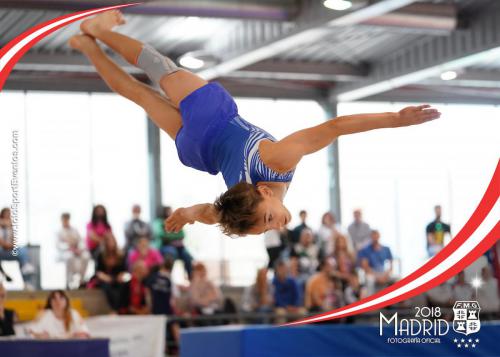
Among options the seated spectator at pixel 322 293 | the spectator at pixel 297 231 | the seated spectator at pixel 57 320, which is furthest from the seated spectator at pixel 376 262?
the seated spectator at pixel 57 320

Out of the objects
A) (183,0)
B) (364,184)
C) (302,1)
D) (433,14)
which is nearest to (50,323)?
(183,0)

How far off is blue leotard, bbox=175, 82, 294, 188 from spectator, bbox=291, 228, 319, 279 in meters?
6.58

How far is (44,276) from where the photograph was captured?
Answer: 38.1 feet

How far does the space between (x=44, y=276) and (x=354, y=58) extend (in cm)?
586

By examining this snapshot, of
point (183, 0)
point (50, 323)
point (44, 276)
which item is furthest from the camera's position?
point (44, 276)

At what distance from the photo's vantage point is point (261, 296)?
1052cm

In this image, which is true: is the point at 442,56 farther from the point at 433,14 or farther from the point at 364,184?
the point at 364,184

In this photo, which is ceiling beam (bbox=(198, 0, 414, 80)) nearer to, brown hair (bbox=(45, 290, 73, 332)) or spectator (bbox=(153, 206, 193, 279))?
spectator (bbox=(153, 206, 193, 279))

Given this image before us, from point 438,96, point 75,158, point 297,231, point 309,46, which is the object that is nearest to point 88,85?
point 75,158

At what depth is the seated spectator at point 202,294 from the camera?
399 inches

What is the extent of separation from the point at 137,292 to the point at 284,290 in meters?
1.78

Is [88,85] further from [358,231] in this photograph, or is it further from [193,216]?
[193,216]

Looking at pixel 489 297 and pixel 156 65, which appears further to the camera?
pixel 489 297

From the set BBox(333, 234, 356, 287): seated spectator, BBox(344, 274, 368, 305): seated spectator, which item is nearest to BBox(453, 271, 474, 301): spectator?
BBox(344, 274, 368, 305): seated spectator
